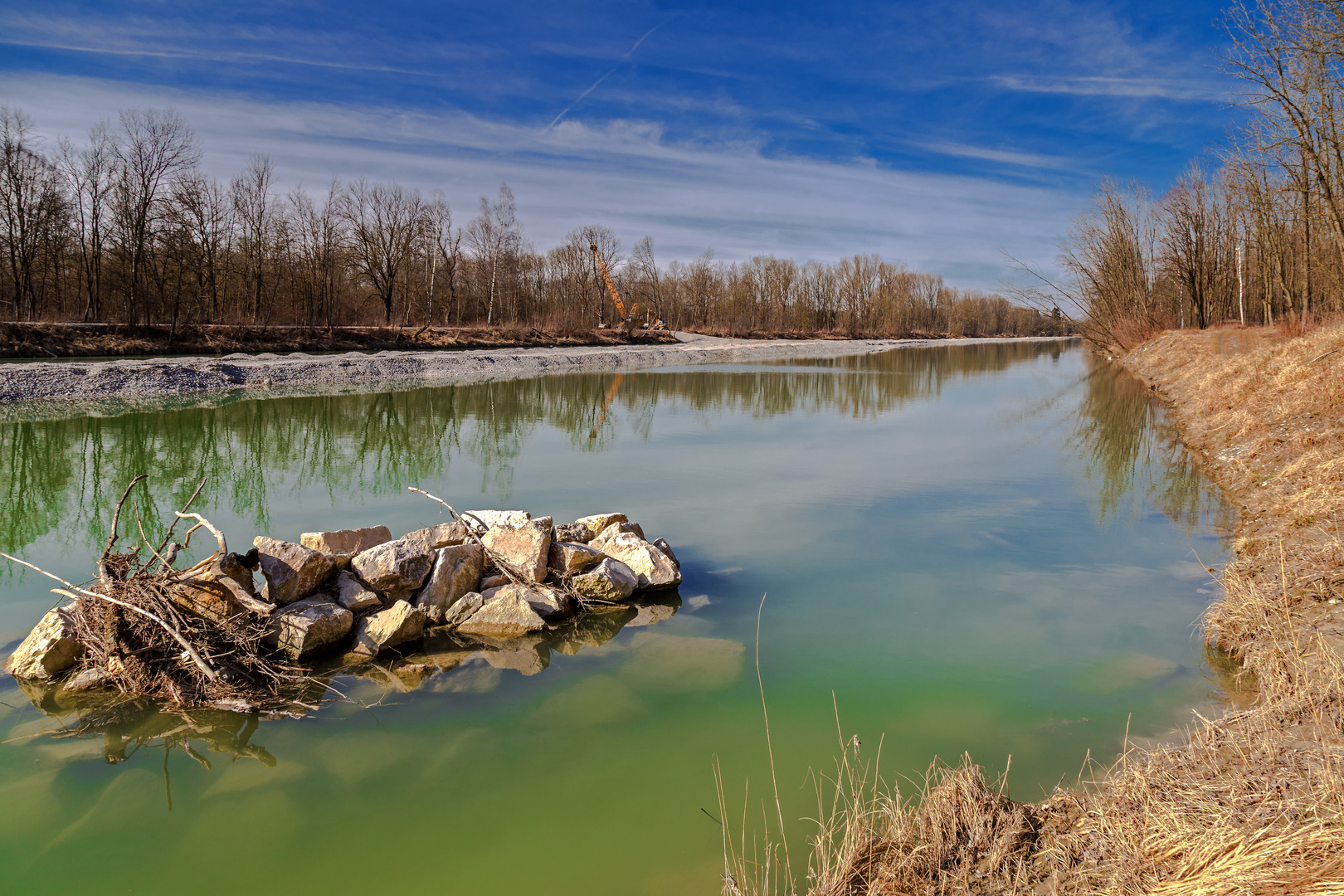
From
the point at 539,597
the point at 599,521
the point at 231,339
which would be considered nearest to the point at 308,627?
the point at 539,597

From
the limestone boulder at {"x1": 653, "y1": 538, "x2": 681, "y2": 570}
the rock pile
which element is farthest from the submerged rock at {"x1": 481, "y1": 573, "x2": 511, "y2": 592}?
the limestone boulder at {"x1": 653, "y1": 538, "x2": 681, "y2": 570}

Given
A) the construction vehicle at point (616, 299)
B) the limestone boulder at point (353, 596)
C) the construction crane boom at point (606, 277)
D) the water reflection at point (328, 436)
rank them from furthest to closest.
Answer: the construction crane boom at point (606, 277), the construction vehicle at point (616, 299), the water reflection at point (328, 436), the limestone boulder at point (353, 596)

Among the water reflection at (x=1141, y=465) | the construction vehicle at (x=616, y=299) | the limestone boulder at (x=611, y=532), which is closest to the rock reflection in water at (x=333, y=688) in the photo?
the limestone boulder at (x=611, y=532)

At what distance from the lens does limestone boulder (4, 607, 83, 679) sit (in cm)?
453

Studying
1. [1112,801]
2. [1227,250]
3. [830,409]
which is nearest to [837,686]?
[1112,801]

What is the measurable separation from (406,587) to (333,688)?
110 centimetres

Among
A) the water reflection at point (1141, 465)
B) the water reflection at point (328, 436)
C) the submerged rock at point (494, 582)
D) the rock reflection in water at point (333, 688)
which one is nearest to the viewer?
the rock reflection in water at point (333, 688)

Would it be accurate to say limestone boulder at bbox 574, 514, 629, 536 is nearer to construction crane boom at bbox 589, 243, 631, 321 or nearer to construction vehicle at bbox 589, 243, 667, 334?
construction vehicle at bbox 589, 243, 667, 334

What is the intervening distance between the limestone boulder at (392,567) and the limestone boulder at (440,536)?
0.21 metres

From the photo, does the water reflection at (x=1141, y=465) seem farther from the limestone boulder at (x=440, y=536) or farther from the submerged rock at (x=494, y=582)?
the limestone boulder at (x=440, y=536)

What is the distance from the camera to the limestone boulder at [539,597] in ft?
18.4

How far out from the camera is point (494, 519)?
6512mm

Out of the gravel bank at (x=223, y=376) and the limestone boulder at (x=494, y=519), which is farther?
the gravel bank at (x=223, y=376)

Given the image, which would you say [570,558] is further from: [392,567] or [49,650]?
[49,650]
